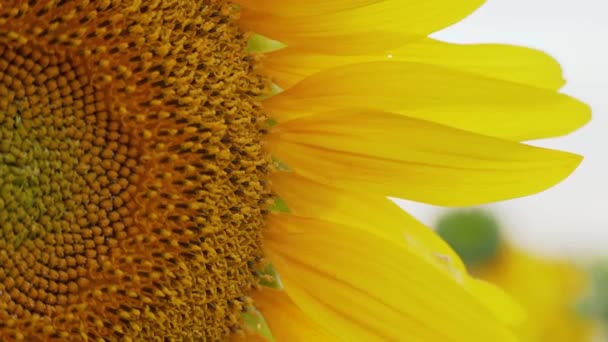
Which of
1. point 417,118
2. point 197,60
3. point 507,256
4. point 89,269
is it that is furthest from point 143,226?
point 507,256

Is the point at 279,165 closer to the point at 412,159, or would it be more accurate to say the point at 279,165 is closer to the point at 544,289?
the point at 412,159

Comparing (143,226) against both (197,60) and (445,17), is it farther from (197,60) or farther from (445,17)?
(445,17)

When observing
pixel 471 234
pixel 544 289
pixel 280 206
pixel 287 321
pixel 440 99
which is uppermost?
pixel 440 99

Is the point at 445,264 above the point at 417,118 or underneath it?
underneath

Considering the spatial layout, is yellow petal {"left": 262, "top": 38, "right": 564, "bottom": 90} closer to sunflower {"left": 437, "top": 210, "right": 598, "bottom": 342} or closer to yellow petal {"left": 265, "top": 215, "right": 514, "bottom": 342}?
yellow petal {"left": 265, "top": 215, "right": 514, "bottom": 342}

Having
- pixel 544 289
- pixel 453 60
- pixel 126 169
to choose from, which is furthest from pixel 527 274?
pixel 126 169

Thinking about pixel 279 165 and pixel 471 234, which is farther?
pixel 471 234

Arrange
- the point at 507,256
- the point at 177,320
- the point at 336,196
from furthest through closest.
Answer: the point at 507,256 → the point at 336,196 → the point at 177,320
